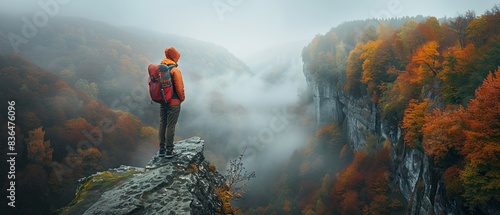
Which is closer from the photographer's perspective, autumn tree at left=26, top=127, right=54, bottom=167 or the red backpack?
the red backpack

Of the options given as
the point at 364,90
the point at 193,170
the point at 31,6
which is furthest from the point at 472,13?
the point at 31,6

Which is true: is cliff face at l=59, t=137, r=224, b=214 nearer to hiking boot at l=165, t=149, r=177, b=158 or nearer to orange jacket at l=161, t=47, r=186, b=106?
hiking boot at l=165, t=149, r=177, b=158

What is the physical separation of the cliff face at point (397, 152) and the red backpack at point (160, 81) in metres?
20.3

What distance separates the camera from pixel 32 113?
188 ft

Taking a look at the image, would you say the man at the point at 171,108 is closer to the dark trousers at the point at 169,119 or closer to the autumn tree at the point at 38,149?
the dark trousers at the point at 169,119

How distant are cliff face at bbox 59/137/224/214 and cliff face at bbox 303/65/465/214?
1908 centimetres

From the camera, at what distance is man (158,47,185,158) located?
22.6ft

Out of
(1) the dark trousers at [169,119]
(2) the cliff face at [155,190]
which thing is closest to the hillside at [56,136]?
(2) the cliff face at [155,190]

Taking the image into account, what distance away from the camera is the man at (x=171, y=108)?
22.6ft

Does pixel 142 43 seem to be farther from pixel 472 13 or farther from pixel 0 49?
pixel 472 13

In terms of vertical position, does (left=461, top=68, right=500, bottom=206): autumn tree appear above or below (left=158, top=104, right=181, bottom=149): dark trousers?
below

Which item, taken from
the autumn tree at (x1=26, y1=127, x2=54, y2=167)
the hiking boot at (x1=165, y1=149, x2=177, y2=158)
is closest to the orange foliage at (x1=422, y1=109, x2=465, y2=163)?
the hiking boot at (x1=165, y1=149, x2=177, y2=158)

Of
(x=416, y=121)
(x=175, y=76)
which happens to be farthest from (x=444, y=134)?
(x=175, y=76)

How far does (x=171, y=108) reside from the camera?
23.5 ft
